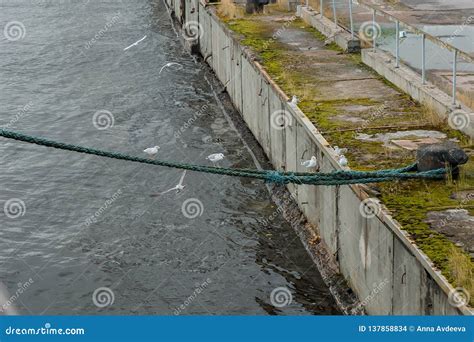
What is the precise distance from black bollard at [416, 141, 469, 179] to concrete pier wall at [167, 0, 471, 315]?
111cm

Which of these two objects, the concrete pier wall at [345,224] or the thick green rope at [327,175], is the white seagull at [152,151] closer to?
the concrete pier wall at [345,224]

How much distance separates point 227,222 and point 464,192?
273 inches

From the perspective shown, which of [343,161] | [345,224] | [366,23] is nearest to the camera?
[343,161]

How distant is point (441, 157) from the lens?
50.8ft

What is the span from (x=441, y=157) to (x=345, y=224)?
2098mm

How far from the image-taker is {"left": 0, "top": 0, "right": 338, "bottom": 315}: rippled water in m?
18.2

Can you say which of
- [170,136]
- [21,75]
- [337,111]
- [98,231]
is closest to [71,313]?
[98,231]

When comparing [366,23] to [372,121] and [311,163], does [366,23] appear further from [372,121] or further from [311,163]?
[311,163]

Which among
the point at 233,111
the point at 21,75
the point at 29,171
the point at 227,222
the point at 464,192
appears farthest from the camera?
the point at 21,75

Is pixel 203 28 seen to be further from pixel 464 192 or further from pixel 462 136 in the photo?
pixel 464 192

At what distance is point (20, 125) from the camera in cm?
2823

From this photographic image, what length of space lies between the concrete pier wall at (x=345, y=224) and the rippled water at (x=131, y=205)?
0.93 metres

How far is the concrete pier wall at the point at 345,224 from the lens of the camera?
13234 mm

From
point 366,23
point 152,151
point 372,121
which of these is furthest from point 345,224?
point 366,23
